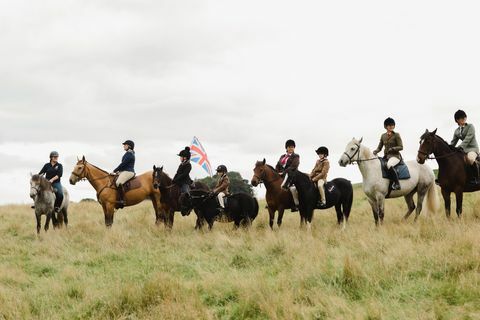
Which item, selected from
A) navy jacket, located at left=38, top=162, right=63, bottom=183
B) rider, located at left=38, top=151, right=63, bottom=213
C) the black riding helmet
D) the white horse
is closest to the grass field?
the white horse

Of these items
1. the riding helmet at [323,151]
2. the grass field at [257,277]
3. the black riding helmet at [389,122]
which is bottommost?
the grass field at [257,277]

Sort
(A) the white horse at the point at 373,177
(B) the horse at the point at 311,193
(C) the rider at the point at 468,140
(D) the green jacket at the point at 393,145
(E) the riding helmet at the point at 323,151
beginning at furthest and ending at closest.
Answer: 1. (E) the riding helmet at the point at 323,151
2. (D) the green jacket at the point at 393,145
3. (B) the horse at the point at 311,193
4. (A) the white horse at the point at 373,177
5. (C) the rider at the point at 468,140

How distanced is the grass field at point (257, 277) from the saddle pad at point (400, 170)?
6.69 feet

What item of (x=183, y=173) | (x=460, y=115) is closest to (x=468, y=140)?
(x=460, y=115)

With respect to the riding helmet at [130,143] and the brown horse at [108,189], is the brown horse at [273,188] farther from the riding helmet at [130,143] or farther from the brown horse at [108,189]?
the riding helmet at [130,143]

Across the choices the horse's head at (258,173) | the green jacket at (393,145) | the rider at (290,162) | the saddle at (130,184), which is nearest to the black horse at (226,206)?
the horse's head at (258,173)

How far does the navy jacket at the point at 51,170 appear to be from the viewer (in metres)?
16.1

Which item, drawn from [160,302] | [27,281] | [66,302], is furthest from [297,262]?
[27,281]

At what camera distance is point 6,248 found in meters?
13.3

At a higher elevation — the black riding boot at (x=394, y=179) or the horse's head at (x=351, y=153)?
the horse's head at (x=351, y=153)

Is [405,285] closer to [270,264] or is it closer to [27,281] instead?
[270,264]

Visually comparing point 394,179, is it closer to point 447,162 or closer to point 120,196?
point 447,162

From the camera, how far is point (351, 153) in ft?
42.8

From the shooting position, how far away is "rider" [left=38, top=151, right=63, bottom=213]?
52.8 ft
